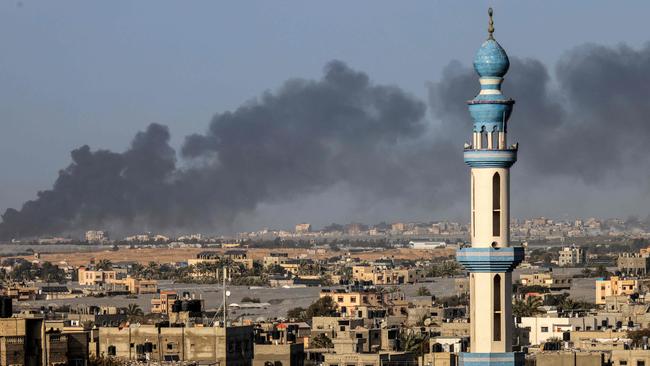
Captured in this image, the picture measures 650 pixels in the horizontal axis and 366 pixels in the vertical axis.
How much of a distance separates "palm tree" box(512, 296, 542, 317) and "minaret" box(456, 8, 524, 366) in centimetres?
7939

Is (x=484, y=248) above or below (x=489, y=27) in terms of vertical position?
below

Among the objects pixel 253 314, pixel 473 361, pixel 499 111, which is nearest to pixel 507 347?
pixel 473 361

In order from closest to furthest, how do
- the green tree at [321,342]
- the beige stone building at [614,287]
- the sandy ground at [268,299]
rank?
the green tree at [321,342], the beige stone building at [614,287], the sandy ground at [268,299]

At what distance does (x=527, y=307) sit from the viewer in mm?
Answer: 122875

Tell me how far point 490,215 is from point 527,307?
8990 centimetres

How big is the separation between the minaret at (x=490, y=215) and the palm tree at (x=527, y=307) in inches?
3125

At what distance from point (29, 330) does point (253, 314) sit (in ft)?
326

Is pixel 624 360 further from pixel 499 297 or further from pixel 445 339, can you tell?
pixel 499 297

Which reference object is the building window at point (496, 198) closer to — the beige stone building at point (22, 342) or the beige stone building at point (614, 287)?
the beige stone building at point (22, 342)

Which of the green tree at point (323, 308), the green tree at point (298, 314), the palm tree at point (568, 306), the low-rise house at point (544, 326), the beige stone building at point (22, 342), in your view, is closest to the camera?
the beige stone building at point (22, 342)

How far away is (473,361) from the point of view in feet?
109

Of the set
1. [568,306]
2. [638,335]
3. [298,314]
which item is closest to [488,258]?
[638,335]

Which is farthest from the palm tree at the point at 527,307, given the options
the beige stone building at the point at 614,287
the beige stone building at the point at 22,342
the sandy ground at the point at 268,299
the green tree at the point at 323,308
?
the beige stone building at the point at 22,342

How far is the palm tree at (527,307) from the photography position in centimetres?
11862
